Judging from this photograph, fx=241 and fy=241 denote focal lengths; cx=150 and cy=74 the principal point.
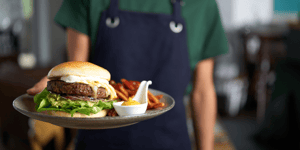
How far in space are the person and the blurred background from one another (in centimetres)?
145

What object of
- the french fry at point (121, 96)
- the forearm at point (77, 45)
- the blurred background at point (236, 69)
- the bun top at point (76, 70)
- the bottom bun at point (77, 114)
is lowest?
the blurred background at point (236, 69)

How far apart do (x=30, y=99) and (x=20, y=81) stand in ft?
5.91

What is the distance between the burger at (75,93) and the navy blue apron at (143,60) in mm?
304

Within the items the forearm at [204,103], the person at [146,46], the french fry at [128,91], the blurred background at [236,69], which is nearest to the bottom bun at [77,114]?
the french fry at [128,91]

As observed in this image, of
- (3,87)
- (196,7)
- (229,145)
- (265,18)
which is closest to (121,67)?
(196,7)

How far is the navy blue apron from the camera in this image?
49.6 inches

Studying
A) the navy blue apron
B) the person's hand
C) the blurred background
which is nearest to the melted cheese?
the person's hand

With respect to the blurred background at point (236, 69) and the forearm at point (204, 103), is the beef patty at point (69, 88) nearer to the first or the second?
the forearm at point (204, 103)

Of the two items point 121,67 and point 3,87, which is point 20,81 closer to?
point 3,87

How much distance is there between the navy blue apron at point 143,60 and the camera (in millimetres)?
1260

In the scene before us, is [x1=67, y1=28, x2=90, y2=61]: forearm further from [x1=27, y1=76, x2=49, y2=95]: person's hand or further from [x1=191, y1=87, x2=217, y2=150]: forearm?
[x1=191, y1=87, x2=217, y2=150]: forearm

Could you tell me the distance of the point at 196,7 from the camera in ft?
4.42

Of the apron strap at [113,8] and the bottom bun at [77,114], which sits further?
the apron strap at [113,8]

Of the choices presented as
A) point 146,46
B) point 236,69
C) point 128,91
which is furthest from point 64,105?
point 236,69
